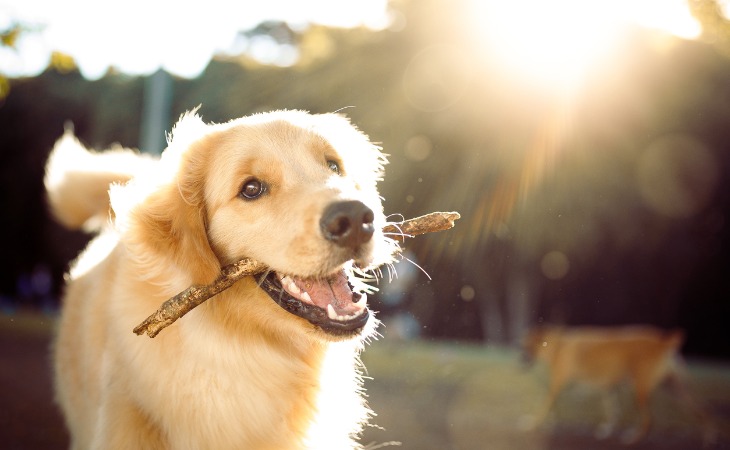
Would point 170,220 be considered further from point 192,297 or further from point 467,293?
point 467,293

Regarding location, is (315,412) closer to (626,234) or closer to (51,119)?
(626,234)

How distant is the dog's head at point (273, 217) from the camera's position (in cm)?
266

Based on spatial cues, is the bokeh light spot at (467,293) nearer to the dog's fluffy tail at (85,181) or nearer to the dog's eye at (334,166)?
the dog's fluffy tail at (85,181)

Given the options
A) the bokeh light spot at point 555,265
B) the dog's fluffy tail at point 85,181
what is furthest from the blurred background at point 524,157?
the dog's fluffy tail at point 85,181

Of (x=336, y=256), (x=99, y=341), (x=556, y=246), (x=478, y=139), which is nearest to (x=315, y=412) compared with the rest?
(x=336, y=256)

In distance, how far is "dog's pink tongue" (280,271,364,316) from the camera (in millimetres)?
2814

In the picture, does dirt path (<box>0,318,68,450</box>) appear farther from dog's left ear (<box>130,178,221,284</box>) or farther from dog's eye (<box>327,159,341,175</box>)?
dog's eye (<box>327,159,341,175</box>)

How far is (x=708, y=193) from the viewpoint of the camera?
12.1 m

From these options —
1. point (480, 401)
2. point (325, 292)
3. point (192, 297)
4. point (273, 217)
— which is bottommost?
point (480, 401)

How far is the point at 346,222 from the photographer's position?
8.57 feet

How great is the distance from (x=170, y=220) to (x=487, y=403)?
739cm

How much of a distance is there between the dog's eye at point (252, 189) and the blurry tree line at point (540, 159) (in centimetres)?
860

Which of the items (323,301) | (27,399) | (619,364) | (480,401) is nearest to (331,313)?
(323,301)

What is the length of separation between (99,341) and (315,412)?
3.67 ft
